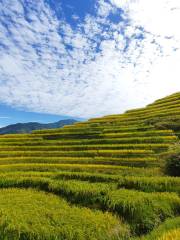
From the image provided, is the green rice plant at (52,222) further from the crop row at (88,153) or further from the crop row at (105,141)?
the crop row at (105,141)

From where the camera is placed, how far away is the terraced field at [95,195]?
14875 millimetres

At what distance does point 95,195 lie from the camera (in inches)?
771

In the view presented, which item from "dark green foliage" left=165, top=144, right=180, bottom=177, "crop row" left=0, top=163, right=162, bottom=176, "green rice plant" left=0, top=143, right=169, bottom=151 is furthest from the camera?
"green rice plant" left=0, top=143, right=169, bottom=151

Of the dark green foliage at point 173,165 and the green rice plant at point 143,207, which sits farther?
the dark green foliage at point 173,165

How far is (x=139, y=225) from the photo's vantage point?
54.4 ft

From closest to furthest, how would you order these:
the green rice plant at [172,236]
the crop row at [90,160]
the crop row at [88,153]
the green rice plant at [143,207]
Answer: the green rice plant at [172,236]
the green rice plant at [143,207]
the crop row at [90,160]
the crop row at [88,153]

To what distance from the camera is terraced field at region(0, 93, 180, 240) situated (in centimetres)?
1488

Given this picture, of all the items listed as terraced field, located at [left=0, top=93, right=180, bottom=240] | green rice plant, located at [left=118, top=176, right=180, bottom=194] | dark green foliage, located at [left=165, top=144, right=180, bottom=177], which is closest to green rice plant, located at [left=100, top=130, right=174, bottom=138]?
terraced field, located at [left=0, top=93, right=180, bottom=240]

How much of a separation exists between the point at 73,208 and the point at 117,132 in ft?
102

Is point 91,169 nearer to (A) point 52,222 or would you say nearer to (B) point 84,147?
(B) point 84,147

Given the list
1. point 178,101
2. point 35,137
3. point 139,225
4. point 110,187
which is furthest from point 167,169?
point 178,101

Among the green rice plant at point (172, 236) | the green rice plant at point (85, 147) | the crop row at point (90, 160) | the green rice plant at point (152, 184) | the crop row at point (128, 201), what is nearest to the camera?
the green rice plant at point (172, 236)

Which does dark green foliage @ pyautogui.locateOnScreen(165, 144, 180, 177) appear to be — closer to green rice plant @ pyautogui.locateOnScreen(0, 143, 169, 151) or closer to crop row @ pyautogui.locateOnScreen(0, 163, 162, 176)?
crop row @ pyautogui.locateOnScreen(0, 163, 162, 176)

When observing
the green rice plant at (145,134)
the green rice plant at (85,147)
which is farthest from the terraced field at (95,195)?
the green rice plant at (145,134)
